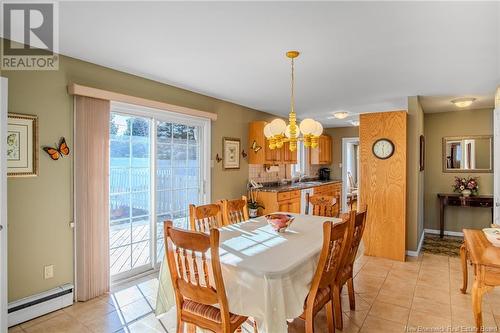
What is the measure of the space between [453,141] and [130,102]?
5502 mm

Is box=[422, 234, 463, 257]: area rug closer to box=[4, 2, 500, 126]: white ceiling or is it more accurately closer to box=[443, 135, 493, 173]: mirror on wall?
box=[443, 135, 493, 173]: mirror on wall

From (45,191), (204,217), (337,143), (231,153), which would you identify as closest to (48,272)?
(45,191)

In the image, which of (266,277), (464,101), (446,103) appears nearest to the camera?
(266,277)

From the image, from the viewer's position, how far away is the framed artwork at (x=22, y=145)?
2.34m

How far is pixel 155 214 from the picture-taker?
359 centimetres

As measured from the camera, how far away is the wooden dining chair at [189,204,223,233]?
2.58 metres

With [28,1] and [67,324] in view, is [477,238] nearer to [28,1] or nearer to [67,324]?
[67,324]

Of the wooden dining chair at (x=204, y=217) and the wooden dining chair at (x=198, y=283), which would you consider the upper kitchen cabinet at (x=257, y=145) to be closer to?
the wooden dining chair at (x=204, y=217)

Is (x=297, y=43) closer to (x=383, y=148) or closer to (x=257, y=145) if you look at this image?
(x=383, y=148)

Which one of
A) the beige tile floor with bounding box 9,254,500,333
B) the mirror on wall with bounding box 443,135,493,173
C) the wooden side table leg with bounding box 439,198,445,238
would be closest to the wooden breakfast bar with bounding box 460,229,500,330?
the beige tile floor with bounding box 9,254,500,333

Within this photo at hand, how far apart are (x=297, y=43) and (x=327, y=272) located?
1789mm

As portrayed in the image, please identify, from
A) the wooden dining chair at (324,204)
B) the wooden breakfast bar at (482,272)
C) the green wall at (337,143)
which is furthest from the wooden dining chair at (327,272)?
the green wall at (337,143)

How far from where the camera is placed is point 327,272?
6.46ft

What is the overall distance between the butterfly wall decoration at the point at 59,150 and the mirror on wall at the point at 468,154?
5996 mm
